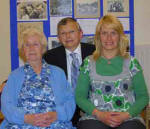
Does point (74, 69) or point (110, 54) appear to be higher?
point (110, 54)

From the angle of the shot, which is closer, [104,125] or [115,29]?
[104,125]

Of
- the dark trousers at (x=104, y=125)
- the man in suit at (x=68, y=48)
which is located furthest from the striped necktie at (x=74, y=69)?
the dark trousers at (x=104, y=125)

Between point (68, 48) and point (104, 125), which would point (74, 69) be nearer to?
point (68, 48)

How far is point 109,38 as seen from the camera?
6.35 feet

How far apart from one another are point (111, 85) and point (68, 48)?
0.61 m

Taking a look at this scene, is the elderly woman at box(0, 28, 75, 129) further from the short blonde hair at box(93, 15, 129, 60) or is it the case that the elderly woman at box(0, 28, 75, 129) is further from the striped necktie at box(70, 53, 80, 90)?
the short blonde hair at box(93, 15, 129, 60)

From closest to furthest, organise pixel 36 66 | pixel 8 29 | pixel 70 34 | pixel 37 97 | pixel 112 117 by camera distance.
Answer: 1. pixel 112 117
2. pixel 37 97
3. pixel 36 66
4. pixel 70 34
5. pixel 8 29

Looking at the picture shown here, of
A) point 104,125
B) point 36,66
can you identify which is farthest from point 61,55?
point 104,125

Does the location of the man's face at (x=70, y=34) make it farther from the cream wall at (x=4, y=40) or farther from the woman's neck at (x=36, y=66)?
the cream wall at (x=4, y=40)

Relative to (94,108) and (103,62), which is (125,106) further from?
(103,62)

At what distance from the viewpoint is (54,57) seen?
92.0 inches

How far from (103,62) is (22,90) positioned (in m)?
0.61

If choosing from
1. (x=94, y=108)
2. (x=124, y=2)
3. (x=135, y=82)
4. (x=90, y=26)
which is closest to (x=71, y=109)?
(x=94, y=108)

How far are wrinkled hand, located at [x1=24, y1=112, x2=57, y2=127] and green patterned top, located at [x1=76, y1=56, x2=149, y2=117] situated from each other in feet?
0.82
